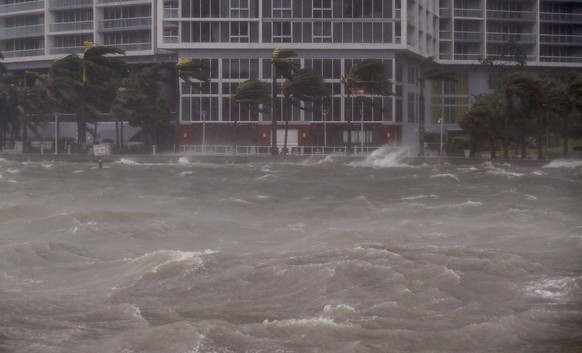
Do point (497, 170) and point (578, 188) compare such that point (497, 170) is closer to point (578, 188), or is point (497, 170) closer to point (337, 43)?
point (578, 188)

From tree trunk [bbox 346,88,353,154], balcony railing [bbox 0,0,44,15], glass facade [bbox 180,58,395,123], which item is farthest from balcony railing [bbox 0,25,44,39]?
tree trunk [bbox 346,88,353,154]

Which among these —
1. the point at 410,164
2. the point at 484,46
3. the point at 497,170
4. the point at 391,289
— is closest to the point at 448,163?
the point at 410,164

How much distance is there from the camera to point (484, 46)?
109 m

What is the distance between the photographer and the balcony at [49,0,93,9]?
10350cm

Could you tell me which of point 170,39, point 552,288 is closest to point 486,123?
point 170,39

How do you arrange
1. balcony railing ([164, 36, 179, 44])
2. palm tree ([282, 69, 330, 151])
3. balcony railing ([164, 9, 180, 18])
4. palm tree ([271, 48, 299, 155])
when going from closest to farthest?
palm tree ([282, 69, 330, 151]), palm tree ([271, 48, 299, 155]), balcony railing ([164, 36, 179, 44]), balcony railing ([164, 9, 180, 18])

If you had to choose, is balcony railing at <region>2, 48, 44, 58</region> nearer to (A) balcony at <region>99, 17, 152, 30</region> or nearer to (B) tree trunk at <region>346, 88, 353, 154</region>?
(A) balcony at <region>99, 17, 152, 30</region>

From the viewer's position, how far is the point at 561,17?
10981cm

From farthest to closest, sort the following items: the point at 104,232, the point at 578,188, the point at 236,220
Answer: the point at 578,188 < the point at 236,220 < the point at 104,232

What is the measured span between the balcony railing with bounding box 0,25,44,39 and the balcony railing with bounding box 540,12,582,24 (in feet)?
163

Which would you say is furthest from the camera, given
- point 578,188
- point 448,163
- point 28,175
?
point 448,163

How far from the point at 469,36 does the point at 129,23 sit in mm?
33926

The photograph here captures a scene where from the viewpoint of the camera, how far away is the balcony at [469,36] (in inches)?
4309

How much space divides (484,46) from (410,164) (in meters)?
38.6
